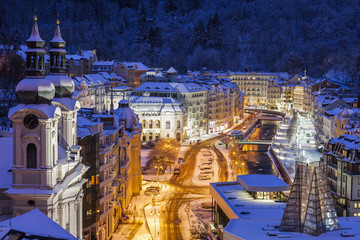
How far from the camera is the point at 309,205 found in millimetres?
37250

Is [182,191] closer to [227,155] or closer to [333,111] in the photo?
[227,155]

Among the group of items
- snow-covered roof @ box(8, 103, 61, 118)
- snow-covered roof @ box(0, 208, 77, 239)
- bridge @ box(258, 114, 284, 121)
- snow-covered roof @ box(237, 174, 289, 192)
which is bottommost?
snow-covered roof @ box(237, 174, 289, 192)

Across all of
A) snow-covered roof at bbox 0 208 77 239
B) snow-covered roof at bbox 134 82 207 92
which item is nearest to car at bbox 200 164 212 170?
snow-covered roof at bbox 134 82 207 92

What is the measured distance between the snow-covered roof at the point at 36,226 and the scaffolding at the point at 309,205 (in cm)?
1616

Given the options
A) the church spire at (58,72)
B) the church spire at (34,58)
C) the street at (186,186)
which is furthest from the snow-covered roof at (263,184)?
the church spire at (34,58)

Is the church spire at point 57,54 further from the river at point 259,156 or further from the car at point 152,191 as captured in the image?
the river at point 259,156

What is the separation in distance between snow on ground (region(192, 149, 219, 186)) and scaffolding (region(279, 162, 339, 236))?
108 ft

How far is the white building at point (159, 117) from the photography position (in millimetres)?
108125

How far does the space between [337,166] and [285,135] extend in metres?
51.6

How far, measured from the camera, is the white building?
355 feet

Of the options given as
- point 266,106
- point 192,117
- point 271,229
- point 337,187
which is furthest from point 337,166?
point 266,106

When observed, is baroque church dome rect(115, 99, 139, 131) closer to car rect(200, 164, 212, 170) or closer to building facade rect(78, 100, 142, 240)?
building facade rect(78, 100, 142, 240)

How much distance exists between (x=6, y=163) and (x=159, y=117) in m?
72.6

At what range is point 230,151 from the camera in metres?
93.9
